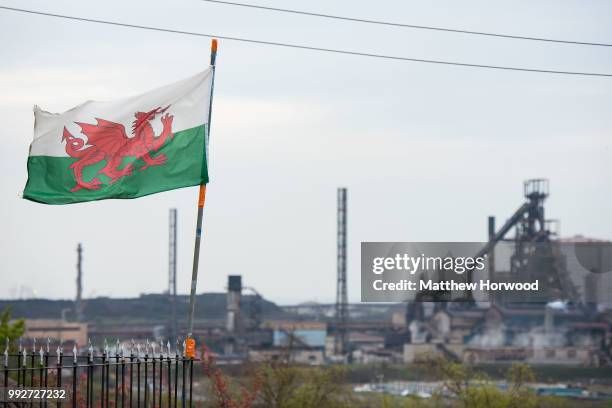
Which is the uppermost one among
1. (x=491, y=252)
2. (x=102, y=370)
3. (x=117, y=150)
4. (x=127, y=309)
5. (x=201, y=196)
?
(x=491, y=252)

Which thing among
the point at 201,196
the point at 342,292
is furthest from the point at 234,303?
the point at 201,196

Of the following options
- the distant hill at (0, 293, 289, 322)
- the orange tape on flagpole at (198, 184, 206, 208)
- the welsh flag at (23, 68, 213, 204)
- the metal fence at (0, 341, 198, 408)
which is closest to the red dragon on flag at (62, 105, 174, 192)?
the welsh flag at (23, 68, 213, 204)

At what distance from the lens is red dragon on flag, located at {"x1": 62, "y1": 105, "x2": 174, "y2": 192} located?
11.4m

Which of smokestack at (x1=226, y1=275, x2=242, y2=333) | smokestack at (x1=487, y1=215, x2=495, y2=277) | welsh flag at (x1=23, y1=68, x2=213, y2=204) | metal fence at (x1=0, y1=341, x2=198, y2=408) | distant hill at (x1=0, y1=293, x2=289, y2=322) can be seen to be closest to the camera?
metal fence at (x1=0, y1=341, x2=198, y2=408)

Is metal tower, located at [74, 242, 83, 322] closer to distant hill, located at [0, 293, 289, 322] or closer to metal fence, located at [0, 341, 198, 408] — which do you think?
distant hill, located at [0, 293, 289, 322]

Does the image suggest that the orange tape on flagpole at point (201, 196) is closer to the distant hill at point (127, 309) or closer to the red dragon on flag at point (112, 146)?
the red dragon on flag at point (112, 146)

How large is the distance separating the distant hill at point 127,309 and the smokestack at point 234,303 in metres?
11.8

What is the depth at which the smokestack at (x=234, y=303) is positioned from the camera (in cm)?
7938

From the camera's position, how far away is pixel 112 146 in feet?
37.5

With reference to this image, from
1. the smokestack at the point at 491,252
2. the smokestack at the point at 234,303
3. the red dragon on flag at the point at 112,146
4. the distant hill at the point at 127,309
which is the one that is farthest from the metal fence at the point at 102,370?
the distant hill at the point at 127,309

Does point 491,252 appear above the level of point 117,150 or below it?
above

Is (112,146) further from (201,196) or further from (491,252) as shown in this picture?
(491,252)

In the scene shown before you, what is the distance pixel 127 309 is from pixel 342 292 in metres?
20.6

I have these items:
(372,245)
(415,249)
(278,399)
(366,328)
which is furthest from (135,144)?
(366,328)
